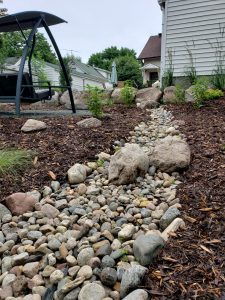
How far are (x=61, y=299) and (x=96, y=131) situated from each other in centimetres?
239

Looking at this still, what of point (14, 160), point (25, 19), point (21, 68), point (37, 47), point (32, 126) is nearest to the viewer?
point (14, 160)

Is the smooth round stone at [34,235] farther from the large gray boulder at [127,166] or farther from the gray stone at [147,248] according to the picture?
the large gray boulder at [127,166]

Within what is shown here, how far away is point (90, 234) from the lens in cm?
214

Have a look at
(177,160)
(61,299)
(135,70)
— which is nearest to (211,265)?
(61,299)

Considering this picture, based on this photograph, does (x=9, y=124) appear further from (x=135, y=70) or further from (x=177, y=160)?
(x=135, y=70)

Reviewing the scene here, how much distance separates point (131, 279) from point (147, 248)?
21cm

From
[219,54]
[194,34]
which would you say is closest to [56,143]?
[219,54]

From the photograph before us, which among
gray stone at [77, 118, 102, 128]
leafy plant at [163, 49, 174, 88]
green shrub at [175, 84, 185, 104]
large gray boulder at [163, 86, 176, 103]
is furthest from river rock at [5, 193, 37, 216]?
leafy plant at [163, 49, 174, 88]

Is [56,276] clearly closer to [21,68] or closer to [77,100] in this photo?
[21,68]

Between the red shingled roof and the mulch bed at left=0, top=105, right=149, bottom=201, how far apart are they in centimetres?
2114

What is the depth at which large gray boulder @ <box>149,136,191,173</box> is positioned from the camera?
111 inches

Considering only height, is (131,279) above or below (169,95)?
below

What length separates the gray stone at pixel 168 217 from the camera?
2.14 meters

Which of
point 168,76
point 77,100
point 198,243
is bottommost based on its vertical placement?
point 198,243
